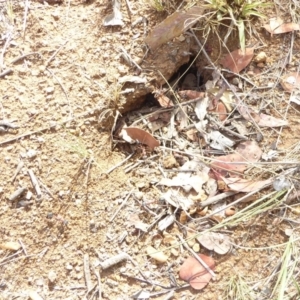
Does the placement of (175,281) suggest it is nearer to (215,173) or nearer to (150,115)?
(215,173)

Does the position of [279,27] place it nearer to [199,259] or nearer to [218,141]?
[218,141]

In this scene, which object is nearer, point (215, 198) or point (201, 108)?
point (215, 198)

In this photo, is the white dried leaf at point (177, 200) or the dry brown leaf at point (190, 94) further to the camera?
the dry brown leaf at point (190, 94)

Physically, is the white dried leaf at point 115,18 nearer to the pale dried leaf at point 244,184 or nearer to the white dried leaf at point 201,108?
the white dried leaf at point 201,108

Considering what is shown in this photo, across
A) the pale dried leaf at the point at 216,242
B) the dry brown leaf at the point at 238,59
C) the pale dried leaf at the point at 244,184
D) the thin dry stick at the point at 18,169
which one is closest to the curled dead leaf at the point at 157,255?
the pale dried leaf at the point at 216,242

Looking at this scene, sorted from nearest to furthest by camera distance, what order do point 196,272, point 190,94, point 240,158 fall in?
point 196,272
point 240,158
point 190,94

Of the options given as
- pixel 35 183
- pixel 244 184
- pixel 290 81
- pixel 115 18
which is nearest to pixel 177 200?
pixel 244 184

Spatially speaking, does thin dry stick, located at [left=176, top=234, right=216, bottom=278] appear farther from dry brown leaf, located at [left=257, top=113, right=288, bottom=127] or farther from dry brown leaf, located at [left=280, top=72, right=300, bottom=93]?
dry brown leaf, located at [left=280, top=72, right=300, bottom=93]

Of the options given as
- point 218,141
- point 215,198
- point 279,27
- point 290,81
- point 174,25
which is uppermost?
point 174,25
